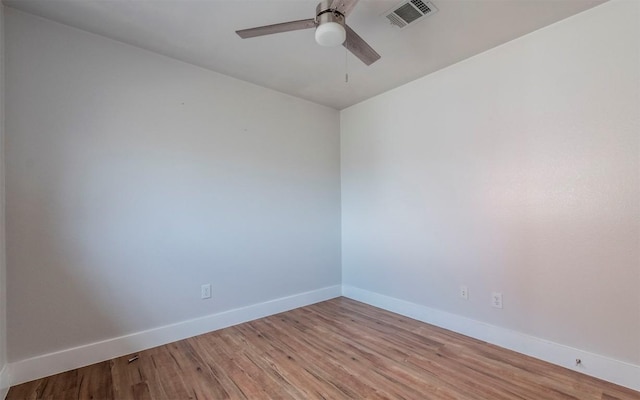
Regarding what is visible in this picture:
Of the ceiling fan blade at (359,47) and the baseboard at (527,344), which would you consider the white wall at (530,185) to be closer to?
the baseboard at (527,344)

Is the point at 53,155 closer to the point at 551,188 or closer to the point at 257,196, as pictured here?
the point at 257,196

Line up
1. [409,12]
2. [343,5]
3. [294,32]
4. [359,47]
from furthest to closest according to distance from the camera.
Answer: [294,32]
[409,12]
[359,47]
[343,5]

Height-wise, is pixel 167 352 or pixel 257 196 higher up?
pixel 257 196

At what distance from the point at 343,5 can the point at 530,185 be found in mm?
1832

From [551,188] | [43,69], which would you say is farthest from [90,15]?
[551,188]

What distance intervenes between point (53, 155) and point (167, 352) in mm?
1634

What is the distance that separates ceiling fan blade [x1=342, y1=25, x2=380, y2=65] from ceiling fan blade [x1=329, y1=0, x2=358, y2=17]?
127 mm

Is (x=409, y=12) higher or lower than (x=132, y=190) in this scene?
higher

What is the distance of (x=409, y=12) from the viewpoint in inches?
75.9

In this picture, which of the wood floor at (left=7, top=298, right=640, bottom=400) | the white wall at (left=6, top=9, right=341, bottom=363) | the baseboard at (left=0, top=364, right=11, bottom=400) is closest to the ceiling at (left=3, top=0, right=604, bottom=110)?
the white wall at (left=6, top=9, right=341, bottom=363)

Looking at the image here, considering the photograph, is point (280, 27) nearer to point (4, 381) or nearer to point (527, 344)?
point (4, 381)

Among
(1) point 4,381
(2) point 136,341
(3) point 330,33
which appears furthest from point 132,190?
(3) point 330,33

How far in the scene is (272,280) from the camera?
310 cm

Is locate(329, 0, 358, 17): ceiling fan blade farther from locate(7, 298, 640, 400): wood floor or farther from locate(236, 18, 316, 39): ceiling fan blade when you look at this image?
locate(7, 298, 640, 400): wood floor
